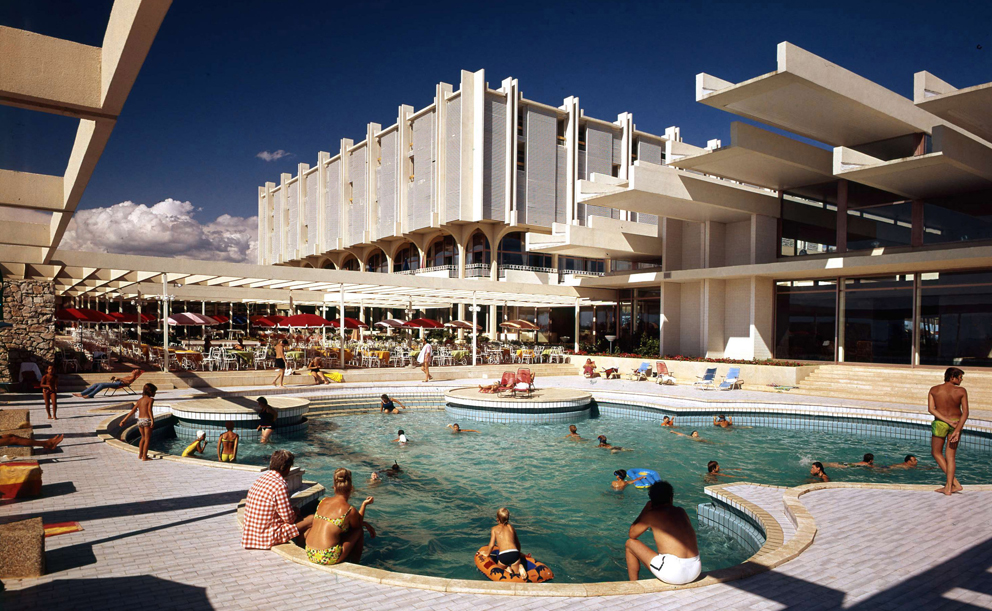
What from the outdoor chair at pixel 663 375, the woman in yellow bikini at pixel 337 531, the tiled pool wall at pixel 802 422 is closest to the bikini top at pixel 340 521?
the woman in yellow bikini at pixel 337 531

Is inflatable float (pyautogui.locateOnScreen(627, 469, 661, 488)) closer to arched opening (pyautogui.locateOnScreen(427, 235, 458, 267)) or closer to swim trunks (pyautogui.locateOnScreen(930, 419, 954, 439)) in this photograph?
swim trunks (pyautogui.locateOnScreen(930, 419, 954, 439))

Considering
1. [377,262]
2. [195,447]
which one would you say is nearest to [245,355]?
[195,447]

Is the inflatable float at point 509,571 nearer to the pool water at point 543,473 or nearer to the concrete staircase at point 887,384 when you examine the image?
the pool water at point 543,473

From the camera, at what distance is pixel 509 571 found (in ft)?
15.8

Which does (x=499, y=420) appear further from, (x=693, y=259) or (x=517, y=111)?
(x=517, y=111)

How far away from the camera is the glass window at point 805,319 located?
61.2ft

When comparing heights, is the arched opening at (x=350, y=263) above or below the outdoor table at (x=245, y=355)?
above

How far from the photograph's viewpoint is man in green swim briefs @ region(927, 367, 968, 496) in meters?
6.40

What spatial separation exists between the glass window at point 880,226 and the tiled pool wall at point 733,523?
15.4m

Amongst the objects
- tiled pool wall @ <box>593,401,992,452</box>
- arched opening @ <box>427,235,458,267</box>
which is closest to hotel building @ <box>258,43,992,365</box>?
arched opening @ <box>427,235,458,267</box>

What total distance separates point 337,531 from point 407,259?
39.4 meters

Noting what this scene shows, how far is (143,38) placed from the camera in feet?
10.8

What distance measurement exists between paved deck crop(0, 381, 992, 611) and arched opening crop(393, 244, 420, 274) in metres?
35.7

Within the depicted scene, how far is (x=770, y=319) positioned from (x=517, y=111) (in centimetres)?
2085
